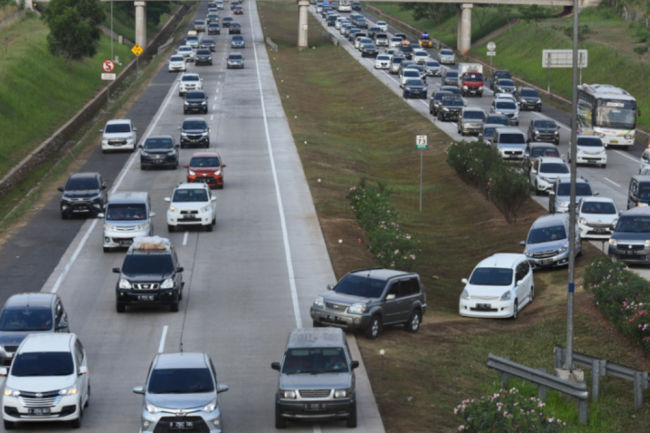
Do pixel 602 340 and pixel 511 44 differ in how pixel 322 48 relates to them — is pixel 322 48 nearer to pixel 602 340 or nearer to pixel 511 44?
pixel 511 44

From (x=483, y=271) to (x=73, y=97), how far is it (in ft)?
190

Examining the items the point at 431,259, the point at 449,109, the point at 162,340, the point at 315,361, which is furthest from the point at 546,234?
the point at 449,109


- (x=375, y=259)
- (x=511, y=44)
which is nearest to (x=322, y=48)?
(x=511, y=44)

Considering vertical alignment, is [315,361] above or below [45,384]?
above

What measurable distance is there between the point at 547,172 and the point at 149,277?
26.0 m

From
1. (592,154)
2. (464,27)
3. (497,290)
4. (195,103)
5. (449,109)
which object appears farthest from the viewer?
(464,27)

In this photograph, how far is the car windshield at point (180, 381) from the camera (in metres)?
21.2

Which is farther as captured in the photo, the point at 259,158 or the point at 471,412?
the point at 259,158

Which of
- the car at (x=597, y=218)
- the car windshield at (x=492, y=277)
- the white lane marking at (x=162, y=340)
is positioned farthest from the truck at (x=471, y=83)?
the white lane marking at (x=162, y=340)

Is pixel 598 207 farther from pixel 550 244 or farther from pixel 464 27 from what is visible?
pixel 464 27

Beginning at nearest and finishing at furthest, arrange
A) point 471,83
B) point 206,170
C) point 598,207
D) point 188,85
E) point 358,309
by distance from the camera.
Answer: point 358,309, point 598,207, point 206,170, point 188,85, point 471,83

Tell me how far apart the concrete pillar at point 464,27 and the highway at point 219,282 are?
65732 millimetres

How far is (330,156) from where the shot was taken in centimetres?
6581

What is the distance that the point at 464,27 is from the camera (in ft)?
424
